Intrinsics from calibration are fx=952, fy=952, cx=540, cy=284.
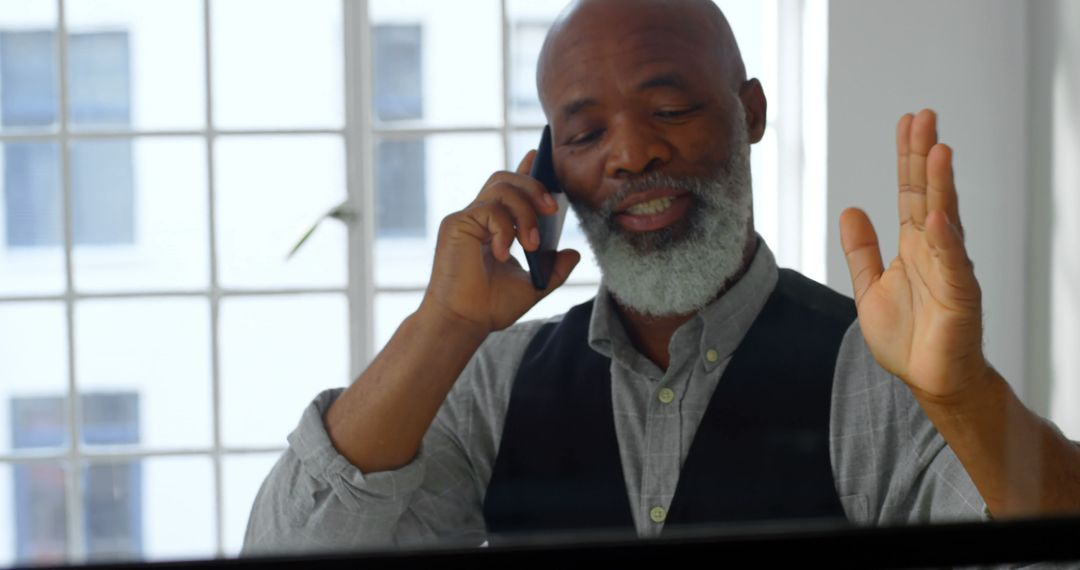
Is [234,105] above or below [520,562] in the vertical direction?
above

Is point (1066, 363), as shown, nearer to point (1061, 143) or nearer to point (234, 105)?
point (1061, 143)

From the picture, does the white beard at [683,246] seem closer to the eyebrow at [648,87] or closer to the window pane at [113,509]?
the eyebrow at [648,87]

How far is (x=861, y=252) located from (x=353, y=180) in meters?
0.21

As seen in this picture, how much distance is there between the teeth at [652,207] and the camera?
1.14 ft

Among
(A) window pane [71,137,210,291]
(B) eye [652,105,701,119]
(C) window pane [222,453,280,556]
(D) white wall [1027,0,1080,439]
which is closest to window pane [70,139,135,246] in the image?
(A) window pane [71,137,210,291]

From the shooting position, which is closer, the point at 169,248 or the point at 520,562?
the point at 520,562

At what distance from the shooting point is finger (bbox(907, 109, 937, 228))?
0.26 m

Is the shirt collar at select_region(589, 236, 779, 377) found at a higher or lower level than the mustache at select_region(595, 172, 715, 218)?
lower

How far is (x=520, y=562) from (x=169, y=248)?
28 cm

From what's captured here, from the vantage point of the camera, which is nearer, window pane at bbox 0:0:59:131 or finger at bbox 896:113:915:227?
finger at bbox 896:113:915:227

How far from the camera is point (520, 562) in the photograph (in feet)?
0.53

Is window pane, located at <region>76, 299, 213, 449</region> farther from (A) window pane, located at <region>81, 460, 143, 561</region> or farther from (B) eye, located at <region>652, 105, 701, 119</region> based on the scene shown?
(B) eye, located at <region>652, 105, 701, 119</region>

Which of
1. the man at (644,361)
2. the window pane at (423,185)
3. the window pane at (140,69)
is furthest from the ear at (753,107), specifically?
the window pane at (140,69)

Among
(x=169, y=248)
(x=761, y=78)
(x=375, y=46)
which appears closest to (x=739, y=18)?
(x=761, y=78)
